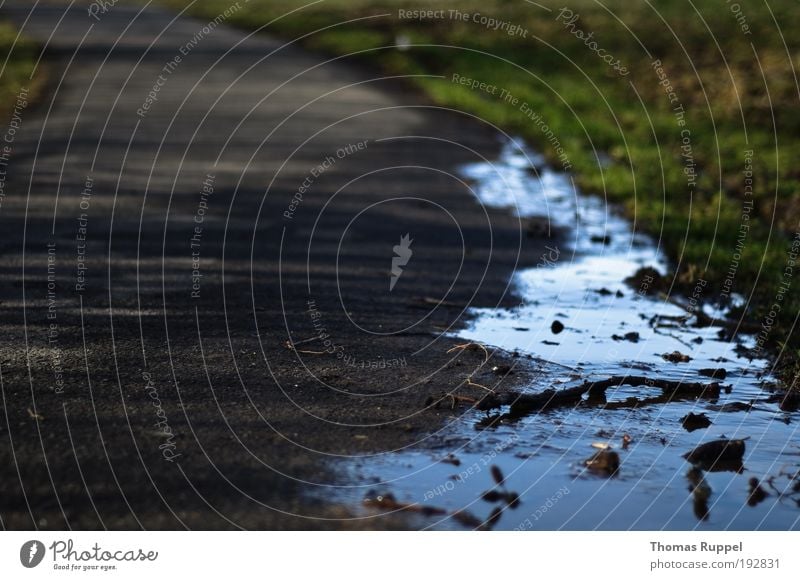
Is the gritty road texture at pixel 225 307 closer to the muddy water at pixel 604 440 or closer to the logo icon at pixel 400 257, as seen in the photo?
the logo icon at pixel 400 257

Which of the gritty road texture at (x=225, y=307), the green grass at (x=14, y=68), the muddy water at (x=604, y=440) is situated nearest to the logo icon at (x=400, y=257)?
the gritty road texture at (x=225, y=307)

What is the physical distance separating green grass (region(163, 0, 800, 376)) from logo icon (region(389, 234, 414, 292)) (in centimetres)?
216

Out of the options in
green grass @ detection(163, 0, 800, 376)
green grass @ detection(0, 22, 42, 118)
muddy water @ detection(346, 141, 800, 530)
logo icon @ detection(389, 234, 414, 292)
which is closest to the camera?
muddy water @ detection(346, 141, 800, 530)

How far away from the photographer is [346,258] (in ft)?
31.9

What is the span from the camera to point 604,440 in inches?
221

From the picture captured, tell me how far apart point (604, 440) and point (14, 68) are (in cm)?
2145

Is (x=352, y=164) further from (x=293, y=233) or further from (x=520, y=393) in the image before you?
(x=520, y=393)

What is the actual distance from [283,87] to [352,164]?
10.5 m
